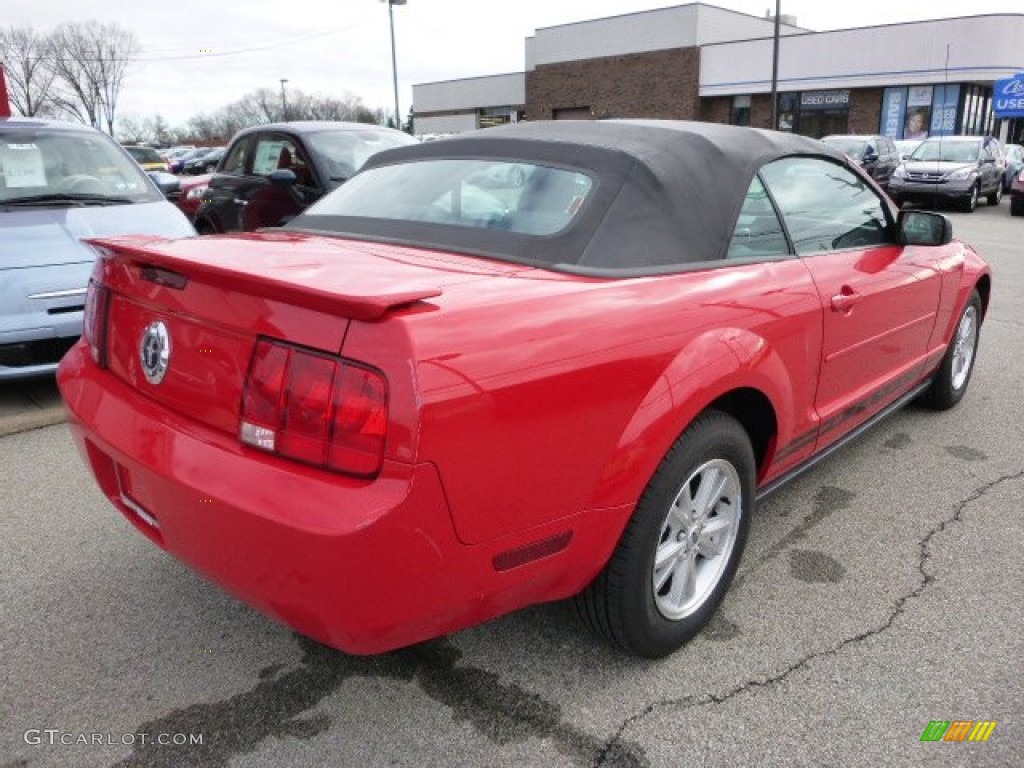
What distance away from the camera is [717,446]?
231 centimetres

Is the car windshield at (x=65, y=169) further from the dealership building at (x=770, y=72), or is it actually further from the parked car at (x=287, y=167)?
the dealership building at (x=770, y=72)

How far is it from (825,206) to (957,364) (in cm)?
198

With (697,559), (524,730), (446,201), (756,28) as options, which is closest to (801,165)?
(446,201)

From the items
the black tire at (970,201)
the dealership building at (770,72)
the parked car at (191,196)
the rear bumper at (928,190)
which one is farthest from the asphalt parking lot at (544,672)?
the dealership building at (770,72)

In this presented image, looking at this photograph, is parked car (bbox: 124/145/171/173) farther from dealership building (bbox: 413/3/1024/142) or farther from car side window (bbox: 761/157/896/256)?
dealership building (bbox: 413/3/1024/142)

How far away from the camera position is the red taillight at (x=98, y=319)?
2.34 meters

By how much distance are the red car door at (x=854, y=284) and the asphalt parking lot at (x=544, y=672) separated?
0.56 metres

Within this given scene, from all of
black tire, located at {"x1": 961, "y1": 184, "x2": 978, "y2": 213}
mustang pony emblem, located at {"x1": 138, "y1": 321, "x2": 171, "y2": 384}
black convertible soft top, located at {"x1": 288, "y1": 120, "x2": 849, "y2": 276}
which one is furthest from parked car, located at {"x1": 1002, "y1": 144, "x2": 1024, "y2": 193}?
mustang pony emblem, located at {"x1": 138, "y1": 321, "x2": 171, "y2": 384}

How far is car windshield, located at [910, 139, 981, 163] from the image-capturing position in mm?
18516

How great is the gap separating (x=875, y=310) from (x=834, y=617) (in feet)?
4.07

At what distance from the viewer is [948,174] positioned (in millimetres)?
17781

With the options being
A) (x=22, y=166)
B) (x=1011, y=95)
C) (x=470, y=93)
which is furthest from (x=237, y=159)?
(x=470, y=93)

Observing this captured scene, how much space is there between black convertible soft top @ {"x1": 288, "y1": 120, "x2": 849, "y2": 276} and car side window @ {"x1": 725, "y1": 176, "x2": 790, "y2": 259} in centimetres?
5

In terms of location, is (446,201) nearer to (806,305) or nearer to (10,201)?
(806,305)
